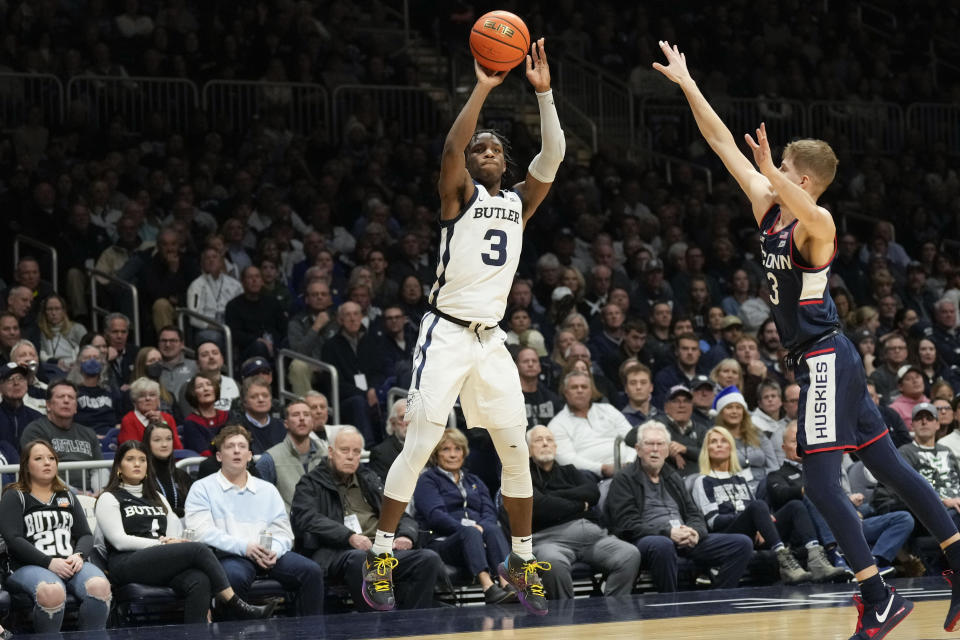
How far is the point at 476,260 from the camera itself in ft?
23.3

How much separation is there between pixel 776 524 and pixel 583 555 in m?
1.77

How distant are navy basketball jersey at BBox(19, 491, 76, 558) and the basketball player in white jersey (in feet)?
8.91

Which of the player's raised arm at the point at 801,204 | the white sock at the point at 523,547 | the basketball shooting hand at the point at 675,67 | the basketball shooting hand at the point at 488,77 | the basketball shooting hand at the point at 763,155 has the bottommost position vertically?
the white sock at the point at 523,547

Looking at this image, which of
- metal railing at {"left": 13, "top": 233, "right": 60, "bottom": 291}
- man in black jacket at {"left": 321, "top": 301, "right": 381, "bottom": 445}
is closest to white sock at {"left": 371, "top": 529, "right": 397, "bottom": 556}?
man in black jacket at {"left": 321, "top": 301, "right": 381, "bottom": 445}

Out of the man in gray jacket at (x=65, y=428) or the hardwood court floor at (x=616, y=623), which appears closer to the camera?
the hardwood court floor at (x=616, y=623)

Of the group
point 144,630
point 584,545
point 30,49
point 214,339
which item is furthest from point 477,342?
point 30,49

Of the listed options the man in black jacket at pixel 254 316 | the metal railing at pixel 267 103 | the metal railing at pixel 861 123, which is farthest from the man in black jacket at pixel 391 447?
the metal railing at pixel 861 123

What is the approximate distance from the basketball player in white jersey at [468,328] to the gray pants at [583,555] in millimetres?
2932

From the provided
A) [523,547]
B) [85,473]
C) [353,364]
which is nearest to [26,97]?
[353,364]

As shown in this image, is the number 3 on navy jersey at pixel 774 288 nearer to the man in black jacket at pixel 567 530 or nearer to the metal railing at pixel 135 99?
the man in black jacket at pixel 567 530

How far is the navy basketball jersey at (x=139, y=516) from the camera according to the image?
9.42 meters

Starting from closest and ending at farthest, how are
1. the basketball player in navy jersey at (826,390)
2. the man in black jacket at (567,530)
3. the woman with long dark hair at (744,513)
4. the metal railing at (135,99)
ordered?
the basketball player in navy jersey at (826,390) < the man in black jacket at (567,530) < the woman with long dark hair at (744,513) < the metal railing at (135,99)

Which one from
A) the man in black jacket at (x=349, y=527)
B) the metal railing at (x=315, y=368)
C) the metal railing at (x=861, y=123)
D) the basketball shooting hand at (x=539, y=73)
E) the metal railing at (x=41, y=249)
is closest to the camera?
the basketball shooting hand at (x=539, y=73)

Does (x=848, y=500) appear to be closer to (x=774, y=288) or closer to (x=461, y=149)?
(x=774, y=288)
